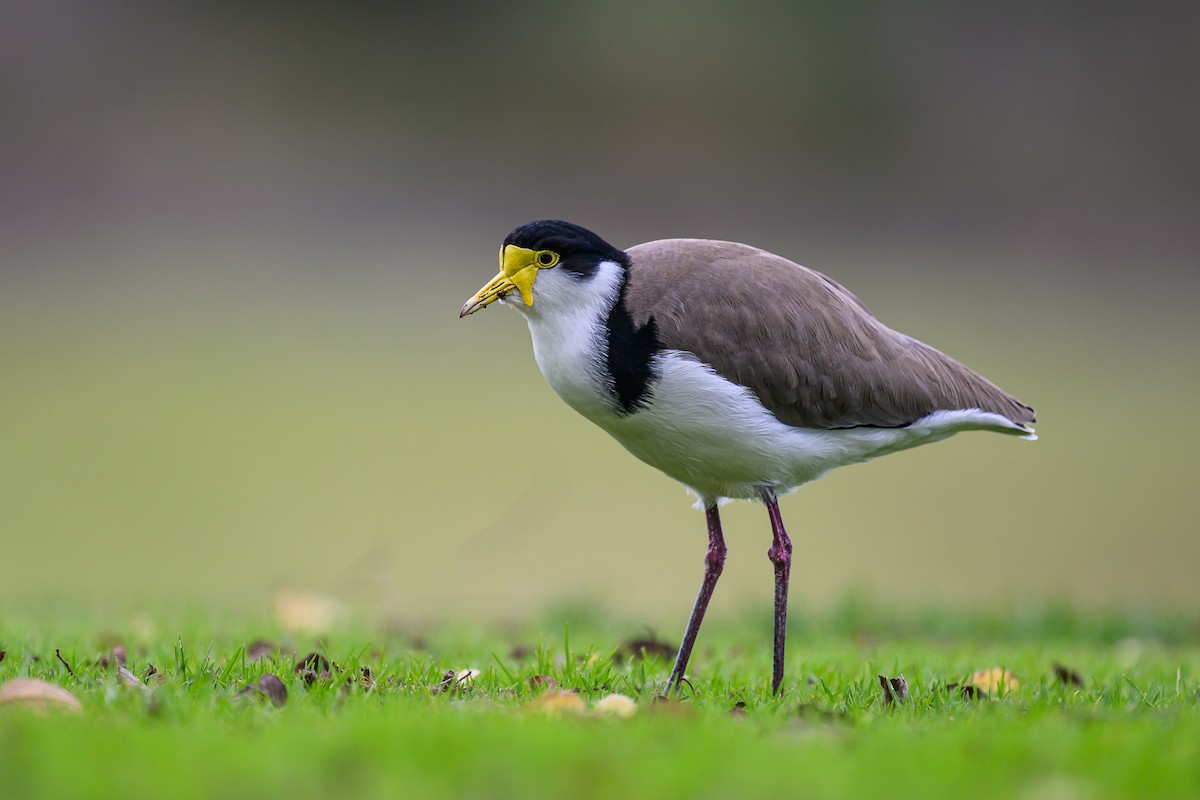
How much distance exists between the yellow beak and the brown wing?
36 centimetres

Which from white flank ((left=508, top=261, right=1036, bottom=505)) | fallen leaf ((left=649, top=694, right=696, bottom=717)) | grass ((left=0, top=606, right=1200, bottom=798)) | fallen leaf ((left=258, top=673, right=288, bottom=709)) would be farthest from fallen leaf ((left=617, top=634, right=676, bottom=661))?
fallen leaf ((left=258, top=673, right=288, bottom=709))

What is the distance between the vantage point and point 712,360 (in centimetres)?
436

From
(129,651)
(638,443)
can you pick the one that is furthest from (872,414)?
(129,651)

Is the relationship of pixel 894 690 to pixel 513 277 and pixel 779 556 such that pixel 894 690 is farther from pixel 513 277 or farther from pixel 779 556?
pixel 513 277

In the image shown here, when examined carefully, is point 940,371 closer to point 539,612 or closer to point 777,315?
point 777,315

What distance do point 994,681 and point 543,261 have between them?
2.25 m

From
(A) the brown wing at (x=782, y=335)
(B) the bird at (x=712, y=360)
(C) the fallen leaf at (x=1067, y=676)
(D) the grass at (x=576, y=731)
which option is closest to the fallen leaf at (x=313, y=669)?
(D) the grass at (x=576, y=731)

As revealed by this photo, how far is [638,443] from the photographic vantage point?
4598 millimetres

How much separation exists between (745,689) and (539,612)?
3.90 m

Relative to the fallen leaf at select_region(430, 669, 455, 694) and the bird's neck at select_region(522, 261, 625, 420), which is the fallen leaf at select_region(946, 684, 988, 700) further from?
the fallen leaf at select_region(430, 669, 455, 694)

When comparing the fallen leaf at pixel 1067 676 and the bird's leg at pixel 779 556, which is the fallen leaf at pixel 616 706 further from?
the fallen leaf at pixel 1067 676

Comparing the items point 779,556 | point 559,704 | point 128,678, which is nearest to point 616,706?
point 559,704

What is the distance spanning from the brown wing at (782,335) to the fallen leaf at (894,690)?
3.20 ft

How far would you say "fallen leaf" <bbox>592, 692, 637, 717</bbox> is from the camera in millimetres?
3580
